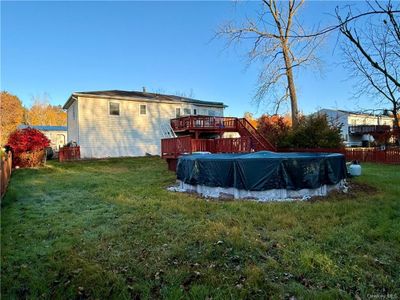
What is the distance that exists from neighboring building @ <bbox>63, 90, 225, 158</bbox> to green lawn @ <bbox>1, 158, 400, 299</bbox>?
1553 centimetres

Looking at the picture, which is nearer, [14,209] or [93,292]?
[93,292]

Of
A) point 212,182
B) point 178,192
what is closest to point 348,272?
point 212,182

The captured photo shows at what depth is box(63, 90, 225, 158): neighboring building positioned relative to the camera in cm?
2184

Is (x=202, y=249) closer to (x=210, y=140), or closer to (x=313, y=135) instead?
(x=210, y=140)

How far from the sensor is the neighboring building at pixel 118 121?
860 inches

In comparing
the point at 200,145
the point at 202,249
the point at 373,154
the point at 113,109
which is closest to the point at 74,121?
the point at 113,109

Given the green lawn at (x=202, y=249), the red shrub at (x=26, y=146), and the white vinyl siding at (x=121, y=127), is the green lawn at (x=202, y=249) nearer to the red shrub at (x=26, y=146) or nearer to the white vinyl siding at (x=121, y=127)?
the red shrub at (x=26, y=146)

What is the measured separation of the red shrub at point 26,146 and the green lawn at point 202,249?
458 inches

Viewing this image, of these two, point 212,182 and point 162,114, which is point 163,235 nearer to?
point 212,182

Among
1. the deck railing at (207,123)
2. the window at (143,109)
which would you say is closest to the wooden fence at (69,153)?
the window at (143,109)

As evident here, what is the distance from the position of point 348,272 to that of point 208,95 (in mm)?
39118

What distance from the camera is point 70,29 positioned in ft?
47.1

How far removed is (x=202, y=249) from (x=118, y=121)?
2060 cm

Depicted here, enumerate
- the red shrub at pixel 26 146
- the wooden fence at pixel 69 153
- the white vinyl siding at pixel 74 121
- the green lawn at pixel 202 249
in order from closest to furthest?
the green lawn at pixel 202 249 → the red shrub at pixel 26 146 → the wooden fence at pixel 69 153 → the white vinyl siding at pixel 74 121
